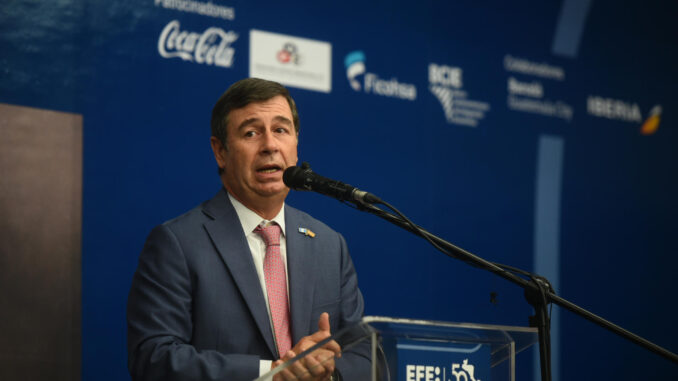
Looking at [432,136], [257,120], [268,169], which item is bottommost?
[268,169]

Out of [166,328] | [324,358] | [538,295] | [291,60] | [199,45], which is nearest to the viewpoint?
[324,358]

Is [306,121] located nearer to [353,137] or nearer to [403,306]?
[353,137]

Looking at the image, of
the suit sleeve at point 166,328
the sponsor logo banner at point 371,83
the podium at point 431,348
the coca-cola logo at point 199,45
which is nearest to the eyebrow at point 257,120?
the suit sleeve at point 166,328

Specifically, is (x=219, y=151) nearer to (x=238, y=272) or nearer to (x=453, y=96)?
(x=238, y=272)

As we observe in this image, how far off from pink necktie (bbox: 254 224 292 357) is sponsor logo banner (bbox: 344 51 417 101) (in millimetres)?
1292

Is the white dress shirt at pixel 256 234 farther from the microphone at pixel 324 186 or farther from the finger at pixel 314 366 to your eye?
the finger at pixel 314 366

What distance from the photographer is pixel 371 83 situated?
373 centimetres

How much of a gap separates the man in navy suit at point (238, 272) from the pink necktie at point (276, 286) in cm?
1

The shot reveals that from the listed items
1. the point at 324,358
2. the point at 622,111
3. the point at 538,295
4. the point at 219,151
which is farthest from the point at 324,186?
the point at 622,111

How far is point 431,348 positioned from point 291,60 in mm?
2071

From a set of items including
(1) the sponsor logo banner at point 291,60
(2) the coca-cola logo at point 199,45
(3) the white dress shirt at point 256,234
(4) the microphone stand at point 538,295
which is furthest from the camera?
(1) the sponsor logo banner at point 291,60

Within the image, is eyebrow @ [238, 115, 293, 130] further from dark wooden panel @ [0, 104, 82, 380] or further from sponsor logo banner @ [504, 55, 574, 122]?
sponsor logo banner @ [504, 55, 574, 122]

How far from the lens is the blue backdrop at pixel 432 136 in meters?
3.00

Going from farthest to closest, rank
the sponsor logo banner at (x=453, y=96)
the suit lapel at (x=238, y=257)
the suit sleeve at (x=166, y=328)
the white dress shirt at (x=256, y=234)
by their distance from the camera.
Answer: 1. the sponsor logo banner at (x=453, y=96)
2. the white dress shirt at (x=256, y=234)
3. the suit lapel at (x=238, y=257)
4. the suit sleeve at (x=166, y=328)
